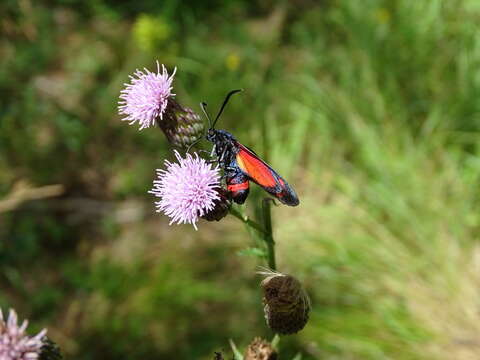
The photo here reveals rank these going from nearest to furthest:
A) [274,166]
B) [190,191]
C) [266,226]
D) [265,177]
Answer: [265,177], [190,191], [266,226], [274,166]

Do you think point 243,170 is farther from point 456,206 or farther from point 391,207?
point 456,206

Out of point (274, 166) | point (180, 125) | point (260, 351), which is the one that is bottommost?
point (260, 351)

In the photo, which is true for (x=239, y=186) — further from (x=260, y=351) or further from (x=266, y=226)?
(x=260, y=351)

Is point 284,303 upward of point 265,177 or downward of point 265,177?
downward

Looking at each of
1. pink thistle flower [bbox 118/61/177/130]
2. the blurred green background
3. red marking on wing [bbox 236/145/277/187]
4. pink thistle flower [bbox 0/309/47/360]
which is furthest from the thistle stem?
the blurred green background

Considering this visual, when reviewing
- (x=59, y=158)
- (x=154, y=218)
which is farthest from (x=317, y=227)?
(x=59, y=158)

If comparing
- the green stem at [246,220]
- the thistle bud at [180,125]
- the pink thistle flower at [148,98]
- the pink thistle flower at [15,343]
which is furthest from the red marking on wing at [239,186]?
the pink thistle flower at [15,343]

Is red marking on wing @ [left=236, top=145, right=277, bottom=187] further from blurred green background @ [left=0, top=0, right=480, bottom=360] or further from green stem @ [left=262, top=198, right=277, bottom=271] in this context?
blurred green background @ [left=0, top=0, right=480, bottom=360]

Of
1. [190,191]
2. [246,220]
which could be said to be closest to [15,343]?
[190,191]
